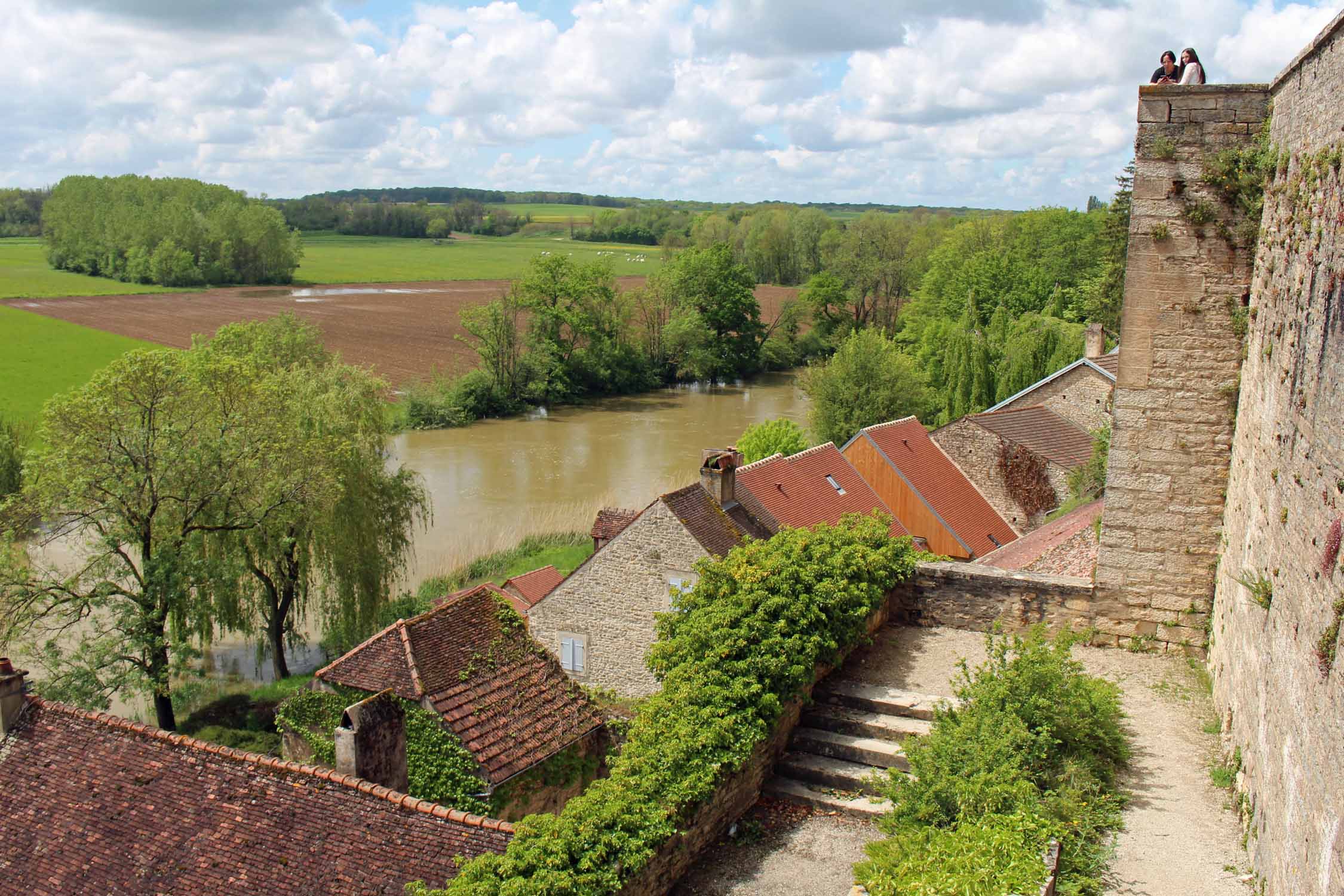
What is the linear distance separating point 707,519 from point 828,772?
368 inches

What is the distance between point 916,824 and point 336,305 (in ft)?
247

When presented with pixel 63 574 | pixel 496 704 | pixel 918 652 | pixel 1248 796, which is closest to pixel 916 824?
pixel 1248 796

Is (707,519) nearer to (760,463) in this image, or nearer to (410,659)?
(760,463)

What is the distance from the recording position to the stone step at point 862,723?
Answer: 8.58 meters

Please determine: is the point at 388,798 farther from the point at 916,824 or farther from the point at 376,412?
the point at 376,412

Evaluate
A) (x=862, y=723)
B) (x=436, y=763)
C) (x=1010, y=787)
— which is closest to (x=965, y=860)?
(x=1010, y=787)

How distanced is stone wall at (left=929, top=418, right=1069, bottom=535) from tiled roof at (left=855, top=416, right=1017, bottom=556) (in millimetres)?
215

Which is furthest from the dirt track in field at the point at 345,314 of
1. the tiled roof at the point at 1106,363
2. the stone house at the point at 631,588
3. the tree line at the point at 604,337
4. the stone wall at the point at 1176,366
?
the stone wall at the point at 1176,366

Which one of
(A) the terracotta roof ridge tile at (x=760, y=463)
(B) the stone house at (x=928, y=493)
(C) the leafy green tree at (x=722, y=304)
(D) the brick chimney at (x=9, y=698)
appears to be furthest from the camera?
(C) the leafy green tree at (x=722, y=304)

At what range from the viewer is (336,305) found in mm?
76375

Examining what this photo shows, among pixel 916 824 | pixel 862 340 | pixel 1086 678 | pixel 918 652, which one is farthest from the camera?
pixel 862 340

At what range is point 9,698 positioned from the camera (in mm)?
10664

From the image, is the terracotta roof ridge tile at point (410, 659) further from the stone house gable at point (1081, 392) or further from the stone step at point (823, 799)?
the stone house gable at point (1081, 392)

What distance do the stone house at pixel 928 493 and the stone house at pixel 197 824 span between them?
1718cm
